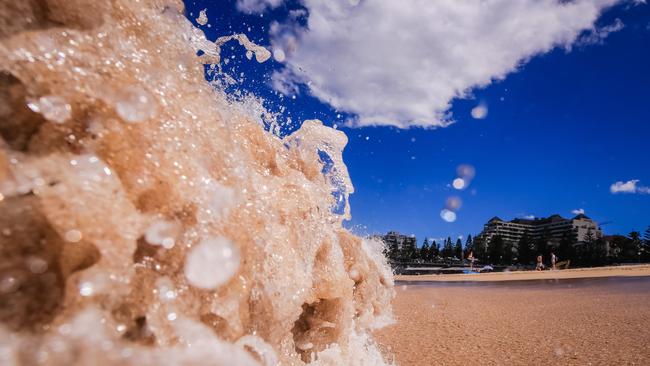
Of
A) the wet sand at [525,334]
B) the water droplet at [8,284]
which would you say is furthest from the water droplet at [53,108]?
the wet sand at [525,334]

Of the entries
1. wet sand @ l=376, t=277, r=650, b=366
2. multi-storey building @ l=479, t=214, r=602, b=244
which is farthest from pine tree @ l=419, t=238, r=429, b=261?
wet sand @ l=376, t=277, r=650, b=366

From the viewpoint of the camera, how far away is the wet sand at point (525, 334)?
3967 mm

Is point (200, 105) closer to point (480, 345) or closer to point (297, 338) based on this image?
point (297, 338)

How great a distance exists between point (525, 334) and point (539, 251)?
94943mm

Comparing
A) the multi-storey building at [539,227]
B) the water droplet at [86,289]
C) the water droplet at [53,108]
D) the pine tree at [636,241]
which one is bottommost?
the water droplet at [86,289]

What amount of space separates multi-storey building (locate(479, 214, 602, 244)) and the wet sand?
12440 centimetres

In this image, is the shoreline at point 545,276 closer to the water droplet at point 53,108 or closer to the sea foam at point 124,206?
the sea foam at point 124,206

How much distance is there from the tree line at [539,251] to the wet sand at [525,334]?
71.3 metres

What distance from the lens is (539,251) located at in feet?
289

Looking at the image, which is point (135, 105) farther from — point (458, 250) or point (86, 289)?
point (458, 250)

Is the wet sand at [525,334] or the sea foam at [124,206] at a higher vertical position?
the sea foam at [124,206]

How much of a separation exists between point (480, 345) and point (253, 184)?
11.5 feet

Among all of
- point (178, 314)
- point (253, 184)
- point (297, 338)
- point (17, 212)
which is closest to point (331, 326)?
point (297, 338)

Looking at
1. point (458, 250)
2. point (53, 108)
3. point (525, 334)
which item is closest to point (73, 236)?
point (53, 108)
